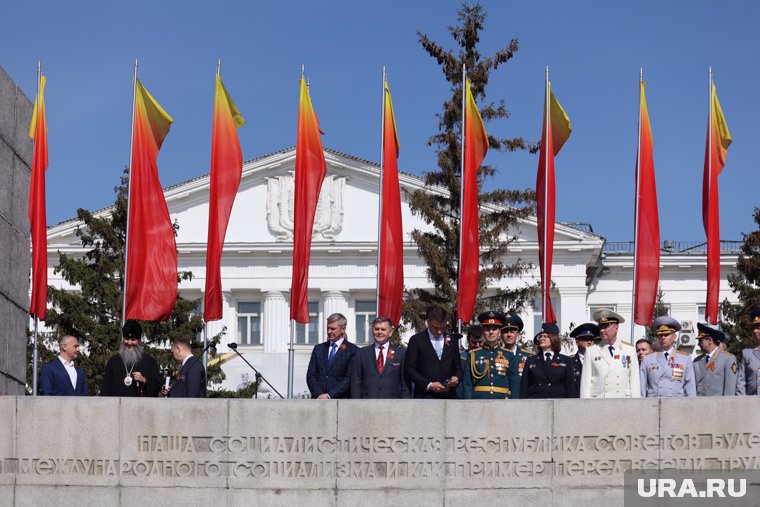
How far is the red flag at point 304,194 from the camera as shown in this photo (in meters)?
19.2

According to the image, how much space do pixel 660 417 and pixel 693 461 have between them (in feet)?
1.58

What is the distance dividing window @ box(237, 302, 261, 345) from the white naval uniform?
46.4 meters

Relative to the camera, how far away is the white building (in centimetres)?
5881

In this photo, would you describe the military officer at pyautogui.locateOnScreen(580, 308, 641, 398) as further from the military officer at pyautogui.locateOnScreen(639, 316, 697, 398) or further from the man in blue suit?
the man in blue suit

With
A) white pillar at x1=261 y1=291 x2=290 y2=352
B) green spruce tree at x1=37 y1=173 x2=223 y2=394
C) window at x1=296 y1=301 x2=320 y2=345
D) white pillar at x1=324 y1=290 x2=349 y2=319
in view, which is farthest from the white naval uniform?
white pillar at x1=324 y1=290 x2=349 y2=319

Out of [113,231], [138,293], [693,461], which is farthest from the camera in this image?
[113,231]

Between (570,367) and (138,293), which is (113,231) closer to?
(138,293)

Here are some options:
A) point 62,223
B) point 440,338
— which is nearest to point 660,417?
point 440,338

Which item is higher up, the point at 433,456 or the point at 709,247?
the point at 709,247

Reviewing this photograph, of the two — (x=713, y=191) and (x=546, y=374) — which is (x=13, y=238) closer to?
(x=546, y=374)

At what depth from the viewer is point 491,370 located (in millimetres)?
14070

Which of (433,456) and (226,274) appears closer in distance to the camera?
(433,456)

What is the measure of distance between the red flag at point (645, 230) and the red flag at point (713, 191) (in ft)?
2.87

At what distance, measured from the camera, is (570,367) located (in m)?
14.1
